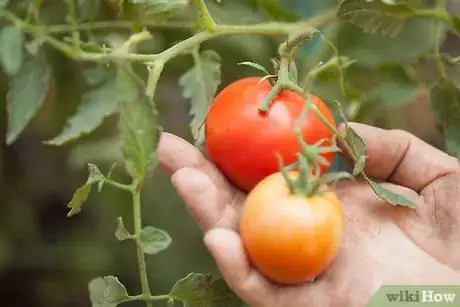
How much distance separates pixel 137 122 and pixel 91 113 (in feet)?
0.34

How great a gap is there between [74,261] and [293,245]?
0.63m

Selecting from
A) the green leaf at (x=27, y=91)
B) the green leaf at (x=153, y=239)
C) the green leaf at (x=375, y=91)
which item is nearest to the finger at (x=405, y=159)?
the green leaf at (x=375, y=91)

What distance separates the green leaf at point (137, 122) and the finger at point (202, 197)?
82 mm

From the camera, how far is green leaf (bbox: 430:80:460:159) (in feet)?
2.44

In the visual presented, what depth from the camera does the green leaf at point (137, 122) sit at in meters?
0.50

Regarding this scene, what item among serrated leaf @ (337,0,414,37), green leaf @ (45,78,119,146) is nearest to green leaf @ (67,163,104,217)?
green leaf @ (45,78,119,146)

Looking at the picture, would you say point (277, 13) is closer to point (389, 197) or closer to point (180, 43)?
point (180, 43)

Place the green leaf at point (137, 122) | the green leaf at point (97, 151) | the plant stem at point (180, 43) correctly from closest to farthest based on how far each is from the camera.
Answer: the green leaf at point (137, 122)
the plant stem at point (180, 43)
the green leaf at point (97, 151)

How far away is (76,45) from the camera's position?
652 mm

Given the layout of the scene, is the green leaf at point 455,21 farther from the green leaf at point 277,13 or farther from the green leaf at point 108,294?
the green leaf at point 108,294

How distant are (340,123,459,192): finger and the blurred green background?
0.38ft

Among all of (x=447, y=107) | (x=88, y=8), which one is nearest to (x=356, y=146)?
(x=447, y=107)

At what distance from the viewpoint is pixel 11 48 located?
69 cm

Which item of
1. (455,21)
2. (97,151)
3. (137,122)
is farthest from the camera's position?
(97,151)
